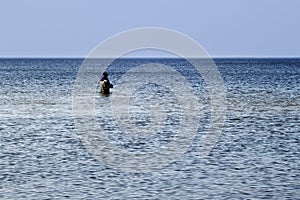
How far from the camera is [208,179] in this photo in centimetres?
2716

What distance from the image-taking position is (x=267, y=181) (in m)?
26.8

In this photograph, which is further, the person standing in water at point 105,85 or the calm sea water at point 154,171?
the person standing in water at point 105,85

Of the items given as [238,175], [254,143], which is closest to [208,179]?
[238,175]

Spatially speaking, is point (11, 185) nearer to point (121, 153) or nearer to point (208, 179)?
point (208, 179)

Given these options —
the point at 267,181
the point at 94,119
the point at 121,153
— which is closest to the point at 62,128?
the point at 94,119

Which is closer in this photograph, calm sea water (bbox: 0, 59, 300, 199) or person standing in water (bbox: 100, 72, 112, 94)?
calm sea water (bbox: 0, 59, 300, 199)

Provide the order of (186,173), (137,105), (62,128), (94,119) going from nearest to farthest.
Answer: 1. (186,173)
2. (62,128)
3. (94,119)
4. (137,105)

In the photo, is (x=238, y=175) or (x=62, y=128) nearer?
(x=238, y=175)

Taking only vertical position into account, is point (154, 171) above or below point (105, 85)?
above

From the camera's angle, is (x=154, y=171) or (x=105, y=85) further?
(x=105, y=85)

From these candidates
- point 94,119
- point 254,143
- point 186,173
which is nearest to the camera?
point 186,173

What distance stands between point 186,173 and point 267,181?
301 centimetres

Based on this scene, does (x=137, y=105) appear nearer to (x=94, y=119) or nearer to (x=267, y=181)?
(x=94, y=119)

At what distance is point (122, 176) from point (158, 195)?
3387mm
